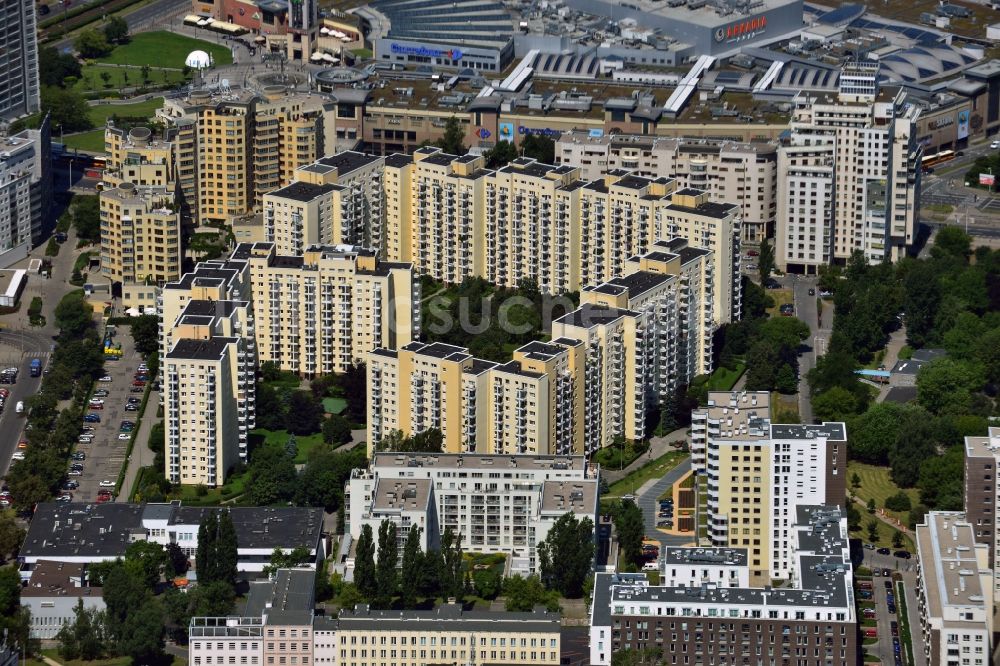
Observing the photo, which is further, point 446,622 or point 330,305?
point 330,305

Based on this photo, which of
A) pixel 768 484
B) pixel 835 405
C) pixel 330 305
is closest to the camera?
pixel 768 484

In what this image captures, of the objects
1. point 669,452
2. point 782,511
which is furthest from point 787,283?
point 782,511

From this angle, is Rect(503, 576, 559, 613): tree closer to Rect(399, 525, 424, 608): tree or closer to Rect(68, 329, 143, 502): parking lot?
Rect(399, 525, 424, 608): tree

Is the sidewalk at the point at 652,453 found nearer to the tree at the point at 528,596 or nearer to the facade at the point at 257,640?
the tree at the point at 528,596

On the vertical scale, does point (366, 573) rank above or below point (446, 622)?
below

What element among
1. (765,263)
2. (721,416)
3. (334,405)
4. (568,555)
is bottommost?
(568,555)

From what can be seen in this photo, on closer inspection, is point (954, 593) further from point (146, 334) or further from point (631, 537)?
point (146, 334)

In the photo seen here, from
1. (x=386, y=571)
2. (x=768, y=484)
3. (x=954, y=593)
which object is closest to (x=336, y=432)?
(x=386, y=571)

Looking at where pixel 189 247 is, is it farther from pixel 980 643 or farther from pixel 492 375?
pixel 980 643

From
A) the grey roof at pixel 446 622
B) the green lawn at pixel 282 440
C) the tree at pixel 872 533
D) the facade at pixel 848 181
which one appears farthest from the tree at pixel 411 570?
the facade at pixel 848 181
